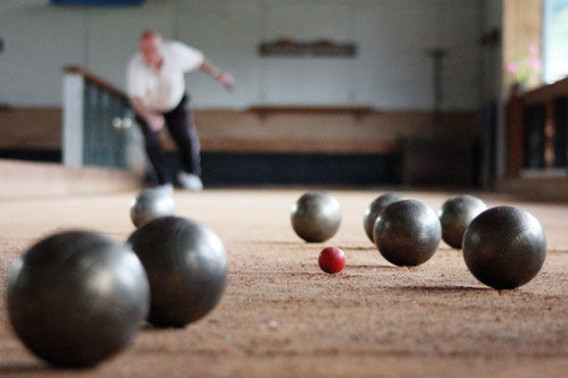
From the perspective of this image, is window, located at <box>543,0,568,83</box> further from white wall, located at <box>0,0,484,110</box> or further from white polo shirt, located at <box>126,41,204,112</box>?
white polo shirt, located at <box>126,41,204,112</box>

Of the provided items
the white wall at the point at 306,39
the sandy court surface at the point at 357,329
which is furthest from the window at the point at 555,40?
the sandy court surface at the point at 357,329

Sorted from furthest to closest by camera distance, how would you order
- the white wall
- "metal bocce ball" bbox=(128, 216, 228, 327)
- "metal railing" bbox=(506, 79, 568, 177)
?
the white wall < "metal railing" bbox=(506, 79, 568, 177) < "metal bocce ball" bbox=(128, 216, 228, 327)

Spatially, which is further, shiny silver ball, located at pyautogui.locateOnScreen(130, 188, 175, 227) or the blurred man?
the blurred man

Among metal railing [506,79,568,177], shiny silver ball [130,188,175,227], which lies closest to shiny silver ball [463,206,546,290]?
shiny silver ball [130,188,175,227]

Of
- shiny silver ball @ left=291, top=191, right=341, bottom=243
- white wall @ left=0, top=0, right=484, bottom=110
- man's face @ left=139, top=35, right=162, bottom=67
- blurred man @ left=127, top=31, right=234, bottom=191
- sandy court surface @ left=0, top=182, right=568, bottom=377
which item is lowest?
sandy court surface @ left=0, top=182, right=568, bottom=377

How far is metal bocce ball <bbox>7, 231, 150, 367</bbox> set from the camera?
1006mm

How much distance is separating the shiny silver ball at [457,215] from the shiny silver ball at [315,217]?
0.47m

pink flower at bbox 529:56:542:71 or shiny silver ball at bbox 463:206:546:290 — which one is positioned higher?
pink flower at bbox 529:56:542:71

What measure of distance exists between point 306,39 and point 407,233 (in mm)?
11163

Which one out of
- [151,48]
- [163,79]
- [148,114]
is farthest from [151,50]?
[148,114]

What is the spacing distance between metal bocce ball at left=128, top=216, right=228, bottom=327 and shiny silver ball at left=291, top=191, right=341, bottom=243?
159 centimetres

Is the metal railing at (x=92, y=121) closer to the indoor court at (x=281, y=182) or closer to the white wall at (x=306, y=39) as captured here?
the indoor court at (x=281, y=182)

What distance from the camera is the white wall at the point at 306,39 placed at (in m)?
12.9

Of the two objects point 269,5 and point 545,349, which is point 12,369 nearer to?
point 545,349
